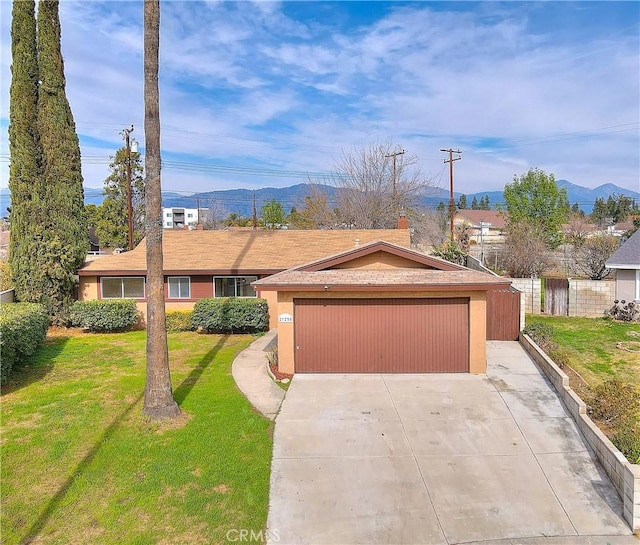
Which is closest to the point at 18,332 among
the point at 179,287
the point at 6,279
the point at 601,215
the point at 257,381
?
the point at 257,381

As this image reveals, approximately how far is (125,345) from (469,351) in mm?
10475

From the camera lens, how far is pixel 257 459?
7797 millimetres

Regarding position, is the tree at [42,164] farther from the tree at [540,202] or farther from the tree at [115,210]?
the tree at [540,202]

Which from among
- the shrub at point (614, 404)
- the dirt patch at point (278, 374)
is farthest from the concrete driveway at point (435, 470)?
the dirt patch at point (278, 374)

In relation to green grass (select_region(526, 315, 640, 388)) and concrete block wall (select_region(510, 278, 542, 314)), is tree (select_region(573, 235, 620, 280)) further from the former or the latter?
green grass (select_region(526, 315, 640, 388))

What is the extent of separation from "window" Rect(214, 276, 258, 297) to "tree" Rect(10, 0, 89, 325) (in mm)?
5227

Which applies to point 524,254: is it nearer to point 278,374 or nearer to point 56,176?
point 278,374

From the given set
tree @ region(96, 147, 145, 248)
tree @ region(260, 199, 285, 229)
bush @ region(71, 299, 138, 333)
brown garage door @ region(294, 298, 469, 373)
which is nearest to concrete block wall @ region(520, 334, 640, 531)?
brown garage door @ region(294, 298, 469, 373)

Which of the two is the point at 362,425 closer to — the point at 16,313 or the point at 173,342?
the point at 173,342

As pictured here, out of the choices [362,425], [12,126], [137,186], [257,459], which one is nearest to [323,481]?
[257,459]

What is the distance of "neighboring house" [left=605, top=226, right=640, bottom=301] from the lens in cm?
1877

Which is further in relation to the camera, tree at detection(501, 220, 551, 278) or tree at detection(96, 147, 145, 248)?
tree at detection(96, 147, 145, 248)

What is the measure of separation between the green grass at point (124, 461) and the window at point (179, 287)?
626 cm

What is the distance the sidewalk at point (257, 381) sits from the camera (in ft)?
33.1
